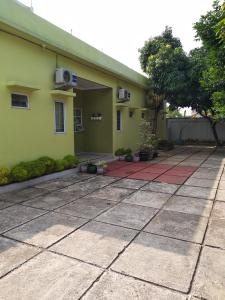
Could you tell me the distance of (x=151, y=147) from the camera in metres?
11.1

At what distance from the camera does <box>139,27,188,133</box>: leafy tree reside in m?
12.5

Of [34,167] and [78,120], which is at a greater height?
[78,120]

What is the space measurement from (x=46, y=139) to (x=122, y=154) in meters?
4.61

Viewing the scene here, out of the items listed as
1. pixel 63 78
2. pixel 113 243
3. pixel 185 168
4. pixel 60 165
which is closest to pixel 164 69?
pixel 185 168

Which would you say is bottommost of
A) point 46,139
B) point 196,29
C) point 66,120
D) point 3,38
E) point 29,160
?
point 29,160

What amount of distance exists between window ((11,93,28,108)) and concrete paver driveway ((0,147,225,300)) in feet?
7.23

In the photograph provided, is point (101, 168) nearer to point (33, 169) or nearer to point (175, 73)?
point (33, 169)

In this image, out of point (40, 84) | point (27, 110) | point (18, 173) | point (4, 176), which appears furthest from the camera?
point (40, 84)

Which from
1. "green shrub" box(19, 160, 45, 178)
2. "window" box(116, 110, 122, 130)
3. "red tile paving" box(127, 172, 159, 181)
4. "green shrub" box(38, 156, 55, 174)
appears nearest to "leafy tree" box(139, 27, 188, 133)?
"window" box(116, 110, 122, 130)

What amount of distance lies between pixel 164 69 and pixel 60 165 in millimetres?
8247

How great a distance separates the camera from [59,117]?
7848mm

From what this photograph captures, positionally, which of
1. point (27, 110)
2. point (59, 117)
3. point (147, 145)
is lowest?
point (147, 145)

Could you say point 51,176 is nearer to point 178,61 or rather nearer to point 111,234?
point 111,234

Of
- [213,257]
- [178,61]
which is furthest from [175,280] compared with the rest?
[178,61]
